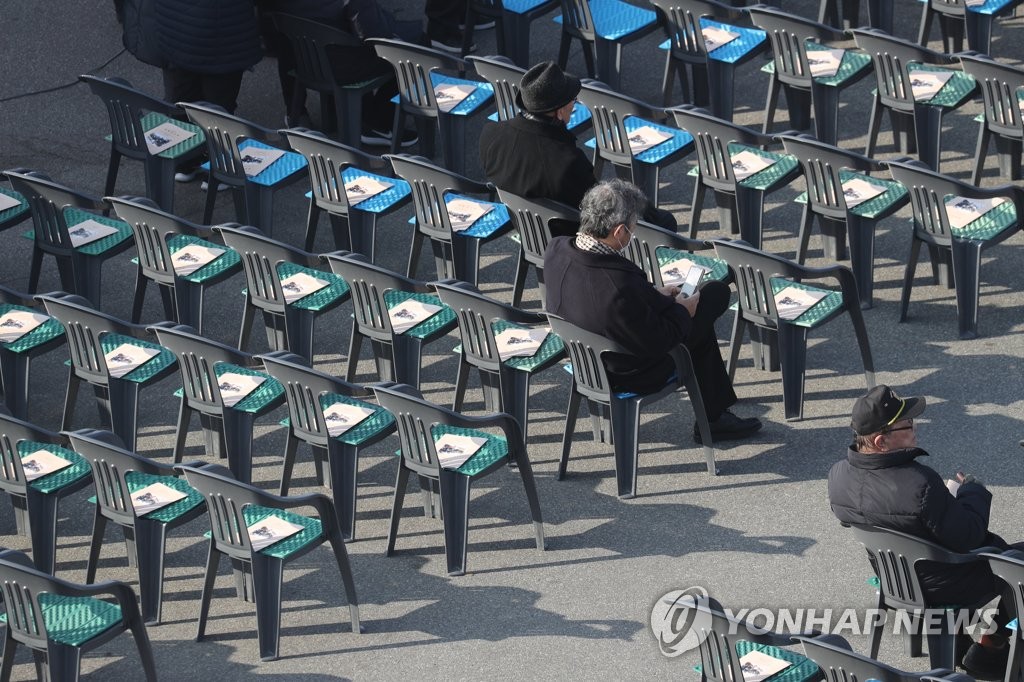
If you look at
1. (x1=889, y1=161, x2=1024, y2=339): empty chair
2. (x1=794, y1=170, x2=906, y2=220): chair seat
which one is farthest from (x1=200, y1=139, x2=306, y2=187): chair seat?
(x1=889, y1=161, x2=1024, y2=339): empty chair

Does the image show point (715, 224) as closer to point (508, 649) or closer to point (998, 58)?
point (998, 58)

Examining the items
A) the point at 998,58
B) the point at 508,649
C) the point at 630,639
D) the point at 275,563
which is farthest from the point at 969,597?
the point at 998,58

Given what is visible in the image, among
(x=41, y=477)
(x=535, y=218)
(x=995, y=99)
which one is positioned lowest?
(x=41, y=477)

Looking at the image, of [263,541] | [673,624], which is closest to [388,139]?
[263,541]

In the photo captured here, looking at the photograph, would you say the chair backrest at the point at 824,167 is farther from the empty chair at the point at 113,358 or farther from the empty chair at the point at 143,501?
the empty chair at the point at 143,501

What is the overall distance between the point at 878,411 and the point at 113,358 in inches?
149

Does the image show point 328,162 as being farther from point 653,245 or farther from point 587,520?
point 587,520

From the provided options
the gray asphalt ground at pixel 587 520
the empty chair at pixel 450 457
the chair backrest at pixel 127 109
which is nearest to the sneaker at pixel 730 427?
the gray asphalt ground at pixel 587 520

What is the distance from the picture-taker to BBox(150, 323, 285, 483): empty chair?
8.16 meters

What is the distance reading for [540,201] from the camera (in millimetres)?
9039

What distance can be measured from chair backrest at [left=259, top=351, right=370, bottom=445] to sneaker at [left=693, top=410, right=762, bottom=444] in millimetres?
1665

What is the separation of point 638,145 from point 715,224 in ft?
2.61

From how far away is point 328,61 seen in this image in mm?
10852

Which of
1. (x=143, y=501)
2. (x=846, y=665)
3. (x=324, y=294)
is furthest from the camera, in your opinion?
(x=324, y=294)
